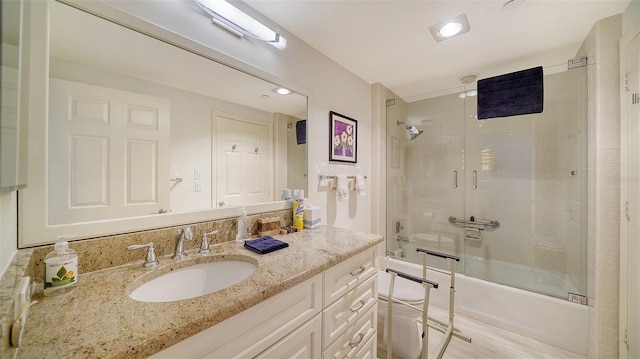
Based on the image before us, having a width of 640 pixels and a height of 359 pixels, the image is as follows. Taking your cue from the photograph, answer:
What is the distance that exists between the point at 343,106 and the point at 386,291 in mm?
1613

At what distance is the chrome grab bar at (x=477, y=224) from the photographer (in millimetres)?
2498

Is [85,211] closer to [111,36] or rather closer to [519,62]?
[111,36]

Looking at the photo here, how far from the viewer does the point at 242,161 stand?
1.32 m

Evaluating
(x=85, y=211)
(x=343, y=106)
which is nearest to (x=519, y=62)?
(x=343, y=106)

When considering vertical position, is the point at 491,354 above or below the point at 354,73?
below

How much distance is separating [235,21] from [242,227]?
3.65 ft

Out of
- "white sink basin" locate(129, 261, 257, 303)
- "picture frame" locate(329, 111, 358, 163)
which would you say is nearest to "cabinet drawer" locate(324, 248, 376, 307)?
"white sink basin" locate(129, 261, 257, 303)

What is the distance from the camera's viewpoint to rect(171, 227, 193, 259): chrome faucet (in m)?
0.97

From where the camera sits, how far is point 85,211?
2.72 feet

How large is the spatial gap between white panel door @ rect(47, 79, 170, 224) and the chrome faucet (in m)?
0.15

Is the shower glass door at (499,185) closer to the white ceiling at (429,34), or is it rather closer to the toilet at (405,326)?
the white ceiling at (429,34)

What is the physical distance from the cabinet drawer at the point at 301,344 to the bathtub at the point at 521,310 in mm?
1618

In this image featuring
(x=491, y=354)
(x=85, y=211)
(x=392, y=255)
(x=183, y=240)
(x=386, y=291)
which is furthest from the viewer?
(x=392, y=255)

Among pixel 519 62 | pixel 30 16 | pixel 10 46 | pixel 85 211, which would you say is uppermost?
pixel 519 62
